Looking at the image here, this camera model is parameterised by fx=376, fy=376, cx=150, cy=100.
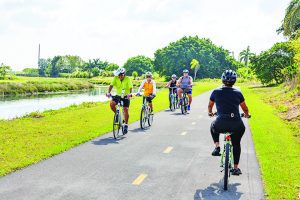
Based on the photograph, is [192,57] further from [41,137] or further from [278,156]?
→ [278,156]

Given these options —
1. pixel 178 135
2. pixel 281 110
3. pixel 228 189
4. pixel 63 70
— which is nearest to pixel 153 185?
pixel 228 189

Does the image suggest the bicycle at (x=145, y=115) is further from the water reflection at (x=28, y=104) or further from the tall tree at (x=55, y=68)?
the tall tree at (x=55, y=68)

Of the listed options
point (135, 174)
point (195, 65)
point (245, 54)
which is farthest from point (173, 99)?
point (245, 54)

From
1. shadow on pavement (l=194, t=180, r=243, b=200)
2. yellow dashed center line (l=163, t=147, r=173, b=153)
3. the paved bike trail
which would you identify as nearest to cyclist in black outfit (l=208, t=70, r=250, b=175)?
shadow on pavement (l=194, t=180, r=243, b=200)

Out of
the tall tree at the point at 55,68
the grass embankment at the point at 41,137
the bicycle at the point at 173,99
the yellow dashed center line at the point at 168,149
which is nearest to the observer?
the grass embankment at the point at 41,137

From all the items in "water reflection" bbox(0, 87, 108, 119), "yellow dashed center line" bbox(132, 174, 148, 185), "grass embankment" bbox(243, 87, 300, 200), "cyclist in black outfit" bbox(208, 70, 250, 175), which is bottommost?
"water reflection" bbox(0, 87, 108, 119)

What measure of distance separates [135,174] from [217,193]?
1784 mm

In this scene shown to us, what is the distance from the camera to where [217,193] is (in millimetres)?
6293

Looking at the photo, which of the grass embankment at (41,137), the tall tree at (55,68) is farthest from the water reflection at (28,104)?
the tall tree at (55,68)

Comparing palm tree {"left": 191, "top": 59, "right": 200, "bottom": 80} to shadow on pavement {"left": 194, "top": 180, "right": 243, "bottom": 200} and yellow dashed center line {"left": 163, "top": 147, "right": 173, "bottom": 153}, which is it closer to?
yellow dashed center line {"left": 163, "top": 147, "right": 173, "bottom": 153}

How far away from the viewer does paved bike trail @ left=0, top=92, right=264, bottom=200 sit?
242 inches

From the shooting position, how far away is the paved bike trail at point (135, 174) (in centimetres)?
614

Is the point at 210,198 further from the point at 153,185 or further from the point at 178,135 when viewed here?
the point at 178,135

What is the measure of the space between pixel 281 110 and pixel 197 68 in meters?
93.0
